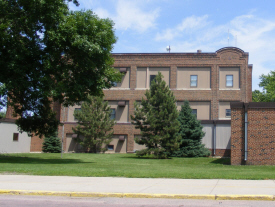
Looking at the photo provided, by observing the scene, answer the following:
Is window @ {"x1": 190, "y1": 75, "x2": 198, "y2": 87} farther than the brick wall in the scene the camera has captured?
Yes

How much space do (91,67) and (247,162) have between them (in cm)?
1174

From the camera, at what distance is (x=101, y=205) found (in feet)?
29.2

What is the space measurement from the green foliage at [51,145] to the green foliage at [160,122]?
51.1 feet

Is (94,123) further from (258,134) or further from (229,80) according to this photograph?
(258,134)

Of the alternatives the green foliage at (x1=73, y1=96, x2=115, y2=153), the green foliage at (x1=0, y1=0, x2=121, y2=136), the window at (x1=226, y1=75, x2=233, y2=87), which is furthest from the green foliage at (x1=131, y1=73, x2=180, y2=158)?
the window at (x1=226, y1=75, x2=233, y2=87)

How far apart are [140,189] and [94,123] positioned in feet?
100

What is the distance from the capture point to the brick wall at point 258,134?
908 inches

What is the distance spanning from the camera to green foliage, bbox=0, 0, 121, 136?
21750 mm

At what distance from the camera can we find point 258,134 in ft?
76.3

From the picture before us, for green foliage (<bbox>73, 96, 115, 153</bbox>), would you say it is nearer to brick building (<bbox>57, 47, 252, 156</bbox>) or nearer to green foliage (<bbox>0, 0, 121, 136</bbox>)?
brick building (<bbox>57, 47, 252, 156</bbox>)

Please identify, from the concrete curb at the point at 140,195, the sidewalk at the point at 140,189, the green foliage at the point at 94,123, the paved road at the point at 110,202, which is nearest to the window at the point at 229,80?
the green foliage at the point at 94,123

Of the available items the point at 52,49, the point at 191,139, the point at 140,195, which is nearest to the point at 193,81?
the point at 191,139

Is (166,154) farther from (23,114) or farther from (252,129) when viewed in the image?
(23,114)

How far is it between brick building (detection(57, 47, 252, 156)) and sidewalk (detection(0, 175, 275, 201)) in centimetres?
3192
